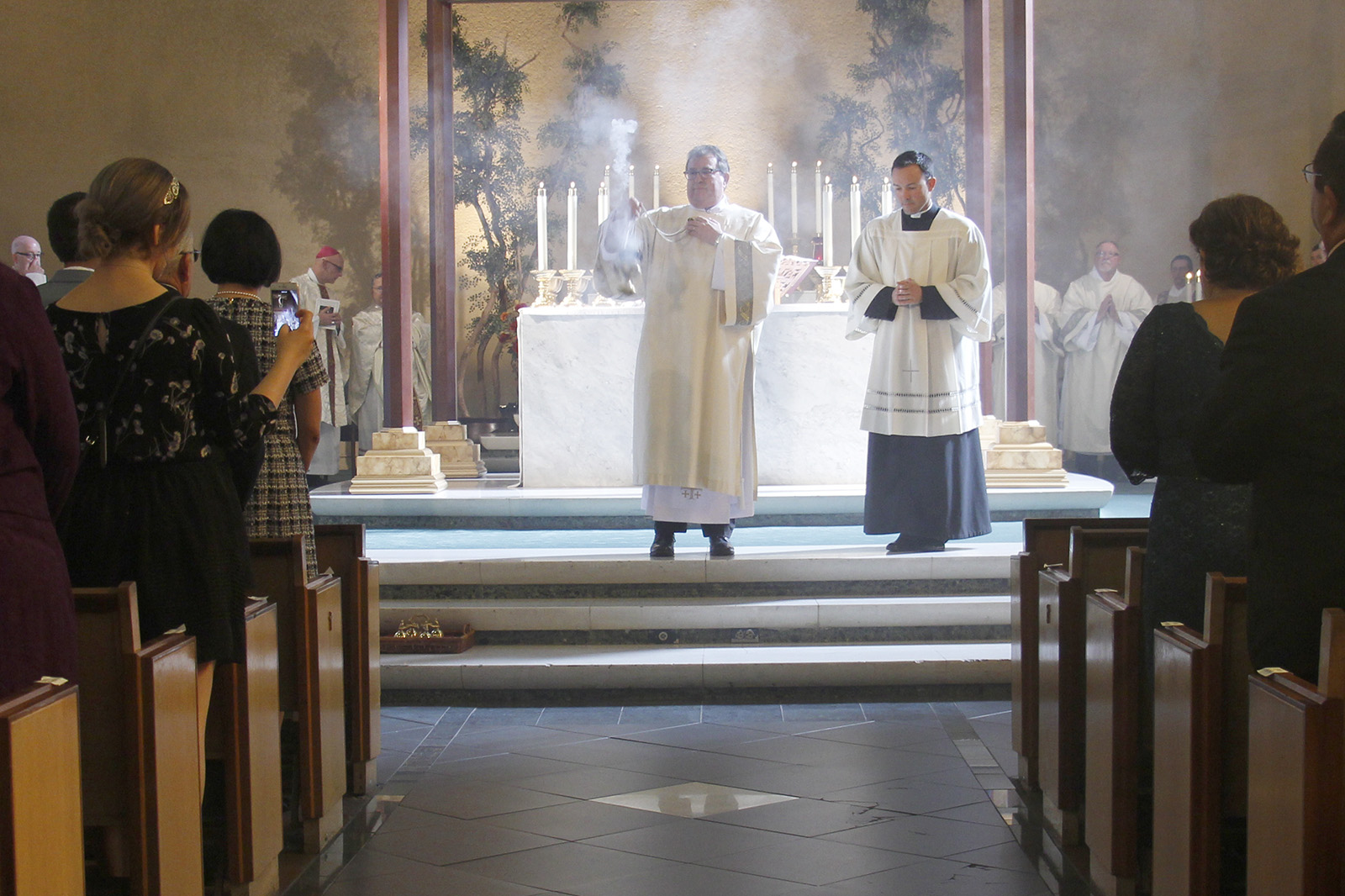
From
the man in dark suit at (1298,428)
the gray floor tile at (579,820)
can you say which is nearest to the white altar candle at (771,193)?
the gray floor tile at (579,820)

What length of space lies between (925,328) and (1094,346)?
564 cm

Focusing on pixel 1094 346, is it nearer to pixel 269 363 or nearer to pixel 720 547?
pixel 720 547

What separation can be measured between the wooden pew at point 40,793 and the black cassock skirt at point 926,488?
159 inches

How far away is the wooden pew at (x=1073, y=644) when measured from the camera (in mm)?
3004

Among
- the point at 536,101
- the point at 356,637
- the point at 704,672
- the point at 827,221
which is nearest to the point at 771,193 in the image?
the point at 827,221

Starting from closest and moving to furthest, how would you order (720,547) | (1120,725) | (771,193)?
(1120,725) → (720,547) → (771,193)

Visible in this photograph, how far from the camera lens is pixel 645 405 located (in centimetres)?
552

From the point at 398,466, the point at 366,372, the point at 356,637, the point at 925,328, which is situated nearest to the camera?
the point at 356,637

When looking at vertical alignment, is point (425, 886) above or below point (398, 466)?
below

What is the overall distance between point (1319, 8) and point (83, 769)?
11446 mm

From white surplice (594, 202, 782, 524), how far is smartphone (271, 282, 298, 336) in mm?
2521

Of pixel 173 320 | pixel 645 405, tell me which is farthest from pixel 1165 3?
pixel 173 320

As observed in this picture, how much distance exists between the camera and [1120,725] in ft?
8.34

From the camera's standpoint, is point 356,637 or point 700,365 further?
point 700,365
